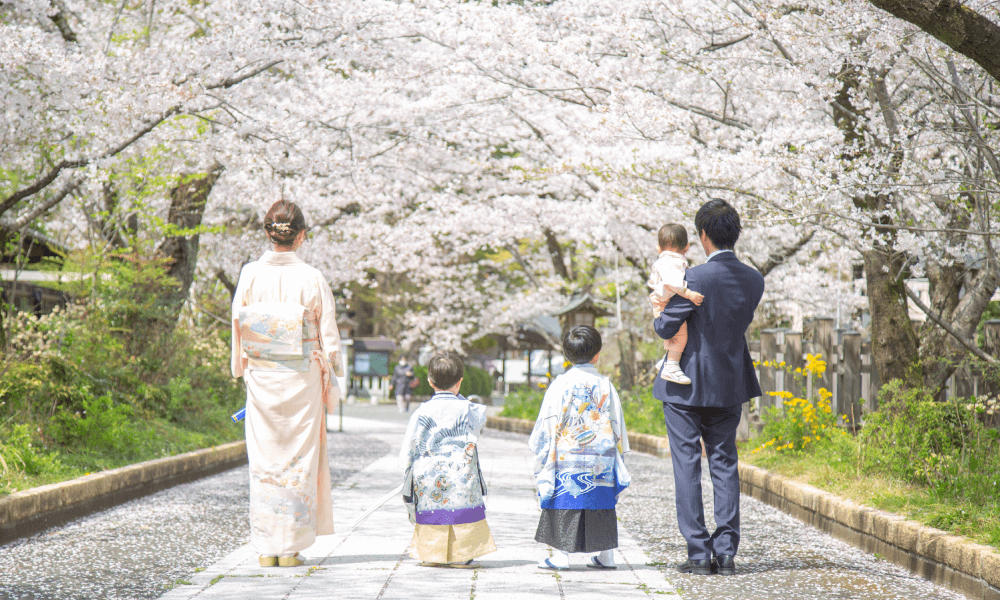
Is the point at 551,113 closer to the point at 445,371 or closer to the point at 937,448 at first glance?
the point at 937,448

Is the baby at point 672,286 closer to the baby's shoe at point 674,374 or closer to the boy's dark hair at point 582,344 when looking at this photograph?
the baby's shoe at point 674,374

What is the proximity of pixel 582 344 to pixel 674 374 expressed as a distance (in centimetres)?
50

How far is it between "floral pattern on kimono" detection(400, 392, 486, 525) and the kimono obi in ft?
2.27

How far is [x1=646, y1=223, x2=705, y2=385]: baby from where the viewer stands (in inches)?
203

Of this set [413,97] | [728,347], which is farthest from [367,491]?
[413,97]

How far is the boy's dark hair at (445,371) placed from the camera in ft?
16.9

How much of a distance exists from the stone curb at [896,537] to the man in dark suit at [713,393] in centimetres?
106

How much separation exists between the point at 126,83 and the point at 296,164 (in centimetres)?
272

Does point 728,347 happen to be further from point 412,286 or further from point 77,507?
point 412,286

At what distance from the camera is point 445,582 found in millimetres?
4664

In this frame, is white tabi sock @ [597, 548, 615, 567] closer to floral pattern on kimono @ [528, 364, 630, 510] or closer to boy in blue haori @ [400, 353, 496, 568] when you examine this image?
floral pattern on kimono @ [528, 364, 630, 510]

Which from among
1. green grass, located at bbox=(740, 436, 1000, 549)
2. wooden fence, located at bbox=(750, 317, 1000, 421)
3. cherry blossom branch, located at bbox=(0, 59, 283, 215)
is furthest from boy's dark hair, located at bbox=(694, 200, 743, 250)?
cherry blossom branch, located at bbox=(0, 59, 283, 215)

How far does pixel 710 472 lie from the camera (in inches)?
204

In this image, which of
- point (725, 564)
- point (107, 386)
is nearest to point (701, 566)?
point (725, 564)
